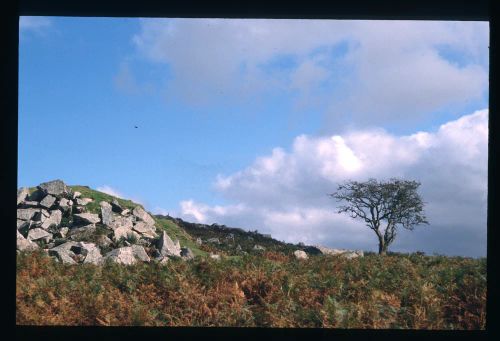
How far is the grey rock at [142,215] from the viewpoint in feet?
41.8

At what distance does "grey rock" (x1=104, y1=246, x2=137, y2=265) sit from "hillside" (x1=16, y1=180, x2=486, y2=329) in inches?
0.7

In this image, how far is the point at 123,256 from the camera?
31.0 feet

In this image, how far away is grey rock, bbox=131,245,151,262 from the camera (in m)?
9.72

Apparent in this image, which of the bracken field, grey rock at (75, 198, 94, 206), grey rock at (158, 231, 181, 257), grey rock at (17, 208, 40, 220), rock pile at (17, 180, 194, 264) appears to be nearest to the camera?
the bracken field

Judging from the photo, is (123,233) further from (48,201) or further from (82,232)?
(48,201)

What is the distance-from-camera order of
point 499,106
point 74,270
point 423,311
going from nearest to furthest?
1. point 499,106
2. point 423,311
3. point 74,270

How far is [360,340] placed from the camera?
4.27m

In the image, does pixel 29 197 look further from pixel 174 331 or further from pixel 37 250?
pixel 174 331

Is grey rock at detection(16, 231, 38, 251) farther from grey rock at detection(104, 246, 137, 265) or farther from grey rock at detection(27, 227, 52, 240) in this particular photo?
grey rock at detection(104, 246, 137, 265)

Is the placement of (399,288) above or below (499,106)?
below

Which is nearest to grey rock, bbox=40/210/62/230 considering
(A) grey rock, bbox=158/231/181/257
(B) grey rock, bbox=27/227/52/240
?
(B) grey rock, bbox=27/227/52/240

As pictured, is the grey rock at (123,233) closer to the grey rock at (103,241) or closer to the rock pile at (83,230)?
the rock pile at (83,230)

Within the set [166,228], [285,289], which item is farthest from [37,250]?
[285,289]

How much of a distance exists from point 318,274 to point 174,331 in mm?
3648
